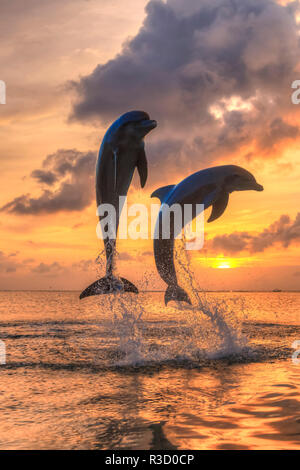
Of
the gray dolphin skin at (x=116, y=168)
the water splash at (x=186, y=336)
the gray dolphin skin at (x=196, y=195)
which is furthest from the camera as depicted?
the gray dolphin skin at (x=196, y=195)

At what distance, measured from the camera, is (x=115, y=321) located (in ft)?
39.9

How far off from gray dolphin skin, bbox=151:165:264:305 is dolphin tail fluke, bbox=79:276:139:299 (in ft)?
3.58

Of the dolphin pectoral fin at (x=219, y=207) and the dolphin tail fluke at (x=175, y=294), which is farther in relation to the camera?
the dolphin pectoral fin at (x=219, y=207)

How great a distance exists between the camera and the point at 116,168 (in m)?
10.4

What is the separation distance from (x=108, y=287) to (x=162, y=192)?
3.60 metres

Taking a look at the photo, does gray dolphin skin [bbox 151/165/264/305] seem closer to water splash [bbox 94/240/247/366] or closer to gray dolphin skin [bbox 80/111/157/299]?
water splash [bbox 94/240/247/366]

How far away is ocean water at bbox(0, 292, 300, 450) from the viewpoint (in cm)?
504

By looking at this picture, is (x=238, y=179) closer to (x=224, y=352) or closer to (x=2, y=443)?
(x=224, y=352)

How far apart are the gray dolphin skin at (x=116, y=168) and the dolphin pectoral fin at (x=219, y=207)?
9.42 ft

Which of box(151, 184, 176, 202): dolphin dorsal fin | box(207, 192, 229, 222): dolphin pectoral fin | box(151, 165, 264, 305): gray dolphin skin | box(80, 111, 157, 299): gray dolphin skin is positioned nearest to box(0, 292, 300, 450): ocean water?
box(80, 111, 157, 299): gray dolphin skin

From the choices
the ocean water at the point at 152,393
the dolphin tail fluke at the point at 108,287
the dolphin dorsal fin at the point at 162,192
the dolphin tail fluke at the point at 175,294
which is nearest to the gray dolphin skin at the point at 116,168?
the dolphin tail fluke at the point at 108,287

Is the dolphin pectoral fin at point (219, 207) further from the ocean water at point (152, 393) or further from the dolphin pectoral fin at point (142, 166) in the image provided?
the ocean water at point (152, 393)

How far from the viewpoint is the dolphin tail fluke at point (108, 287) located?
10.5 meters
